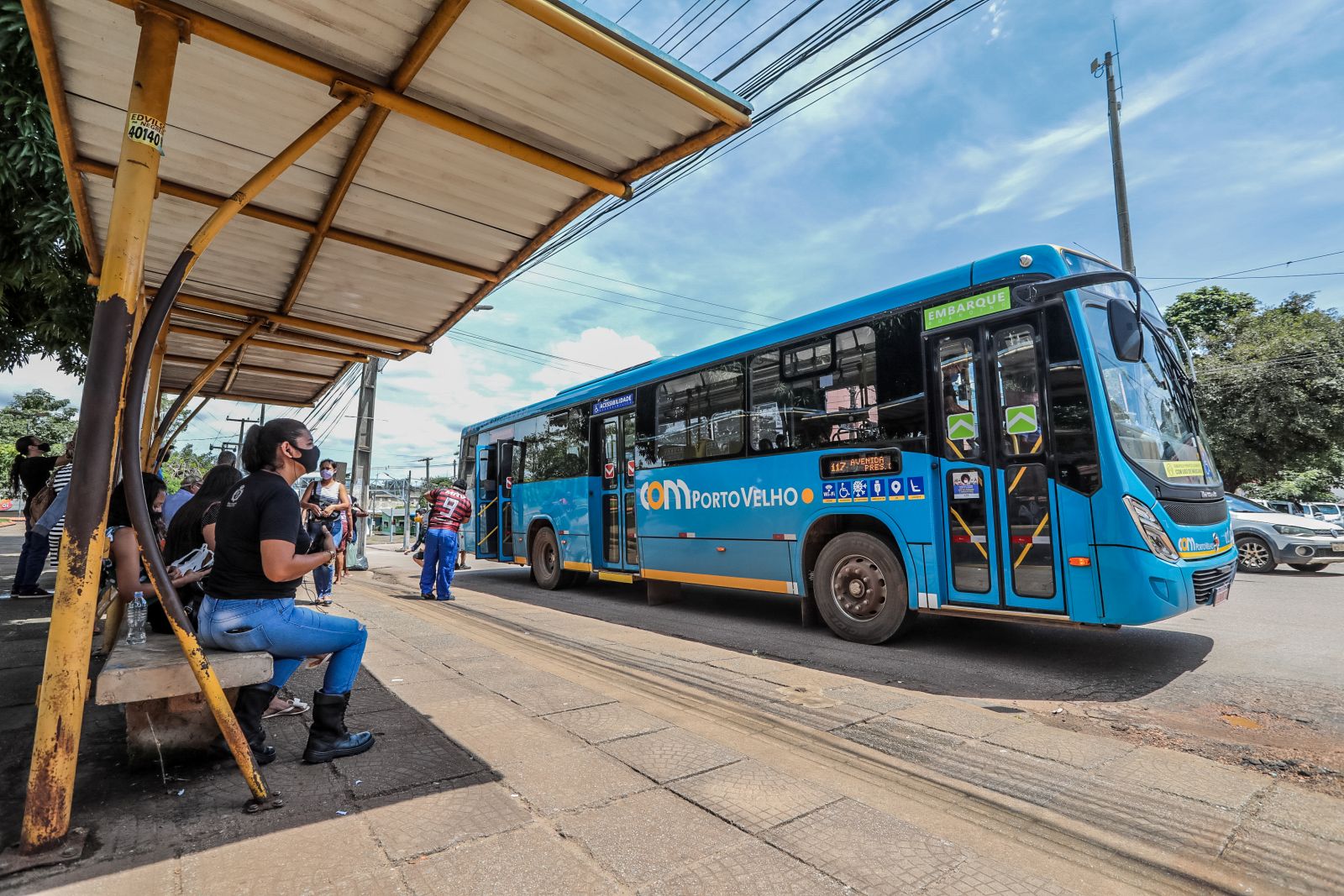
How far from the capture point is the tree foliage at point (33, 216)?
5328 millimetres

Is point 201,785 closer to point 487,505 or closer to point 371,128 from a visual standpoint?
point 371,128

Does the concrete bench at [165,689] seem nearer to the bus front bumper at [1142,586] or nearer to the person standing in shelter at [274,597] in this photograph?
the person standing in shelter at [274,597]

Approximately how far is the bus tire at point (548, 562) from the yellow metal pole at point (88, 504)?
26.7 ft

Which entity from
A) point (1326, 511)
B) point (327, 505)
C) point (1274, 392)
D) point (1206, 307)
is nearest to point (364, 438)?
point (327, 505)

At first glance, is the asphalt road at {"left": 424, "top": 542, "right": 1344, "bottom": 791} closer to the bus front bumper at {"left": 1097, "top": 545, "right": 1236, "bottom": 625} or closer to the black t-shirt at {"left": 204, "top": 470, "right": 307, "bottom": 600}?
the bus front bumper at {"left": 1097, "top": 545, "right": 1236, "bottom": 625}

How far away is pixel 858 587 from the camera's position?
6.21 m

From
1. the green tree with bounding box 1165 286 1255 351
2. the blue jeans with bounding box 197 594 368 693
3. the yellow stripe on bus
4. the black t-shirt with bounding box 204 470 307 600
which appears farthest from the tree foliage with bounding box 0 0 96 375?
the green tree with bounding box 1165 286 1255 351

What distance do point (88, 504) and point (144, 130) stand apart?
147cm

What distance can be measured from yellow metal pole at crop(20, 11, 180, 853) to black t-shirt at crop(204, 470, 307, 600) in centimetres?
56

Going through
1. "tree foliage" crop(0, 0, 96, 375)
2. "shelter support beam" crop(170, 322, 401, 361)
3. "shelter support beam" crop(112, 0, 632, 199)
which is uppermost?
"tree foliage" crop(0, 0, 96, 375)

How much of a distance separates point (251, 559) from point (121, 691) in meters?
0.65

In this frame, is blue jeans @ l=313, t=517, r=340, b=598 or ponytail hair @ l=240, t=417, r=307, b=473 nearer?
ponytail hair @ l=240, t=417, r=307, b=473

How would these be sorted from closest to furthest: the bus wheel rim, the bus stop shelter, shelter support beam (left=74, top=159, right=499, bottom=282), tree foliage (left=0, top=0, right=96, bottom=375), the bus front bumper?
the bus stop shelter, shelter support beam (left=74, top=159, right=499, bottom=282), the bus front bumper, tree foliage (left=0, top=0, right=96, bottom=375), the bus wheel rim

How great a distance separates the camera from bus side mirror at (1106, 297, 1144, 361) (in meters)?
4.74
